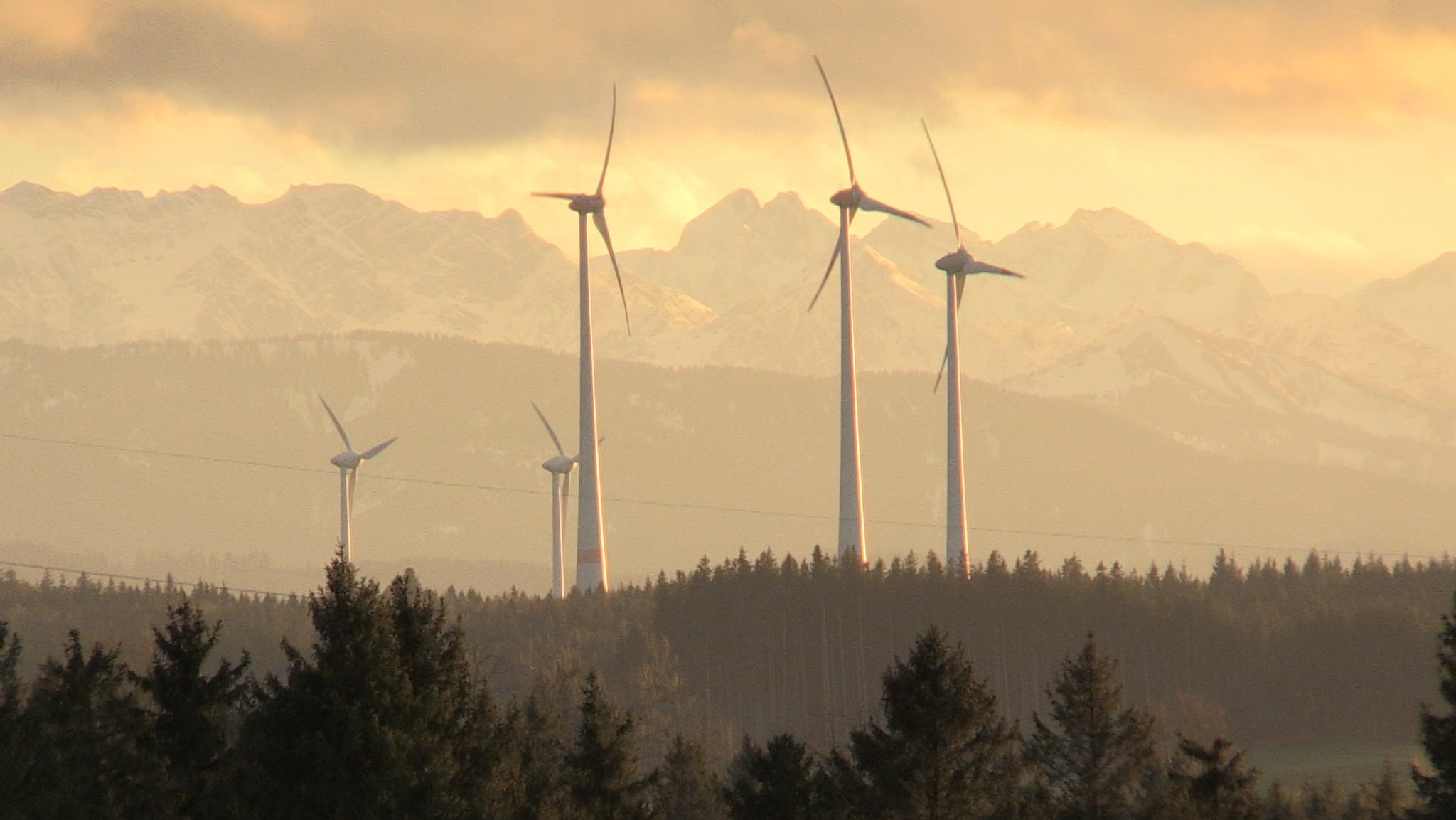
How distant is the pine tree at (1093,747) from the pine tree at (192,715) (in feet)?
75.3

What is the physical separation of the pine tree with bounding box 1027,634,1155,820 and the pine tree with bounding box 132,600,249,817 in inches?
903

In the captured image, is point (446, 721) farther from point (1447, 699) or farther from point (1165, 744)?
point (1165, 744)

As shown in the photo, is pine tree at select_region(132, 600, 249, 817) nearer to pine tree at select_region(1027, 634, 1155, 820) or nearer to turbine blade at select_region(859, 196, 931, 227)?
pine tree at select_region(1027, 634, 1155, 820)

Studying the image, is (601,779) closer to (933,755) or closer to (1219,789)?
(933,755)

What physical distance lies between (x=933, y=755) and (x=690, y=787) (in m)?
45.1

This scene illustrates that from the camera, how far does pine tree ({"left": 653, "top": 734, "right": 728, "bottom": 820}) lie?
105 metres

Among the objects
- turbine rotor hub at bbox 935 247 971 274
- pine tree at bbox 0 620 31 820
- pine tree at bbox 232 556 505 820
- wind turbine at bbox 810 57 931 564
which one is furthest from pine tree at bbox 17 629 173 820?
turbine rotor hub at bbox 935 247 971 274

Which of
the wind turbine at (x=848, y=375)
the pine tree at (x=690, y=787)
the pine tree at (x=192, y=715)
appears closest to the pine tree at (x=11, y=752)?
the pine tree at (x=192, y=715)

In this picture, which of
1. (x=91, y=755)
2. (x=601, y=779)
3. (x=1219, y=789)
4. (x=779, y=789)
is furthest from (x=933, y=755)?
(x=91, y=755)

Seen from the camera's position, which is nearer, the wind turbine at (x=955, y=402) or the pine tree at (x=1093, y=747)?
the pine tree at (x=1093, y=747)

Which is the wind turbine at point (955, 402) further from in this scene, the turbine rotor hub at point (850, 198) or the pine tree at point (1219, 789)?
the pine tree at point (1219, 789)

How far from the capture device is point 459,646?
62094mm

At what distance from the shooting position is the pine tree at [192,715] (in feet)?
183

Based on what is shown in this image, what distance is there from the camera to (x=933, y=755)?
6266cm
